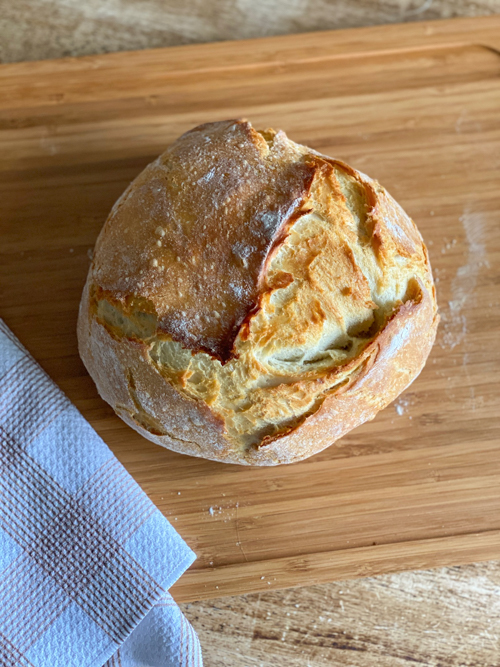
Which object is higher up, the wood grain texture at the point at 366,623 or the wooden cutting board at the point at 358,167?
the wooden cutting board at the point at 358,167

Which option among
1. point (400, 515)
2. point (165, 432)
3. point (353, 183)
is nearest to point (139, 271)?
point (165, 432)

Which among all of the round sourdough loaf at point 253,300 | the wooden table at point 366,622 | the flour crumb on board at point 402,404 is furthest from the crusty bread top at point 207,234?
the wooden table at point 366,622

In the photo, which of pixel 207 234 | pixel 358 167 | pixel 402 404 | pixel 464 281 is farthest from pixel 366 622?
pixel 358 167

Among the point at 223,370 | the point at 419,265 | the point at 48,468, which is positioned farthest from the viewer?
the point at 48,468

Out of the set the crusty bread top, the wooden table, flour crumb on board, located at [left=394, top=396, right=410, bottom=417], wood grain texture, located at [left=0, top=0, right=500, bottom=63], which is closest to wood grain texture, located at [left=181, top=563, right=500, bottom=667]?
the wooden table

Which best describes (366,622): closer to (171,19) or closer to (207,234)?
(207,234)

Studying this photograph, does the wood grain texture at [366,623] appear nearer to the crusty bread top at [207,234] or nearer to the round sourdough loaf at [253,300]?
the round sourdough loaf at [253,300]

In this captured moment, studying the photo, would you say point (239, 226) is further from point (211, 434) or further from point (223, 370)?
point (211, 434)
